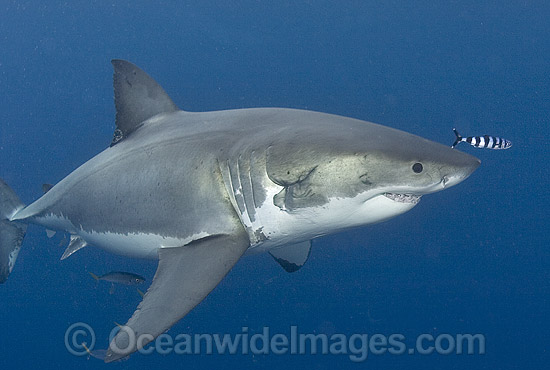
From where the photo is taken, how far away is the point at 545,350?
23.5 m

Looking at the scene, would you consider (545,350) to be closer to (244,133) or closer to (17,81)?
(244,133)

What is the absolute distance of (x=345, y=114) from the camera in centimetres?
2205

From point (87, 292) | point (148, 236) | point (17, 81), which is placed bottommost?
point (148, 236)

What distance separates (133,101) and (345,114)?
18668mm

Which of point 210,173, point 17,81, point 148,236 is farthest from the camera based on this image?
point 17,81

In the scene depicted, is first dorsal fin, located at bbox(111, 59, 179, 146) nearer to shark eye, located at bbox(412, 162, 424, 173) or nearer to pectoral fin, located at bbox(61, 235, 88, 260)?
pectoral fin, located at bbox(61, 235, 88, 260)

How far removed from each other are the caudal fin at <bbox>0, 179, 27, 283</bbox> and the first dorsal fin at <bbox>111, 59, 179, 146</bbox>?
2.50 meters

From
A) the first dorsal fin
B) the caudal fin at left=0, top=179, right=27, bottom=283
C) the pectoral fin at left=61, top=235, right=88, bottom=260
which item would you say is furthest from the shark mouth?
the caudal fin at left=0, top=179, right=27, bottom=283

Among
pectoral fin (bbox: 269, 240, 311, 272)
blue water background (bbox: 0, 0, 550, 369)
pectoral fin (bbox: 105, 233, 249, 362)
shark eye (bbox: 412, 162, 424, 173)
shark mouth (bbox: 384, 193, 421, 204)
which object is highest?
blue water background (bbox: 0, 0, 550, 369)

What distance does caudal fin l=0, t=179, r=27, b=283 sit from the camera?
5.66 m

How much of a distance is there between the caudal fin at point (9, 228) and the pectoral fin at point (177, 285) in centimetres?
390

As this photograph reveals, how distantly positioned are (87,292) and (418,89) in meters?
23.2

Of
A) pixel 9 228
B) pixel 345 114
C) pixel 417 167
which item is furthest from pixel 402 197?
pixel 345 114

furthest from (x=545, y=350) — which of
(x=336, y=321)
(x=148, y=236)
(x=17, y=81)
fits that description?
(x=17, y=81)
